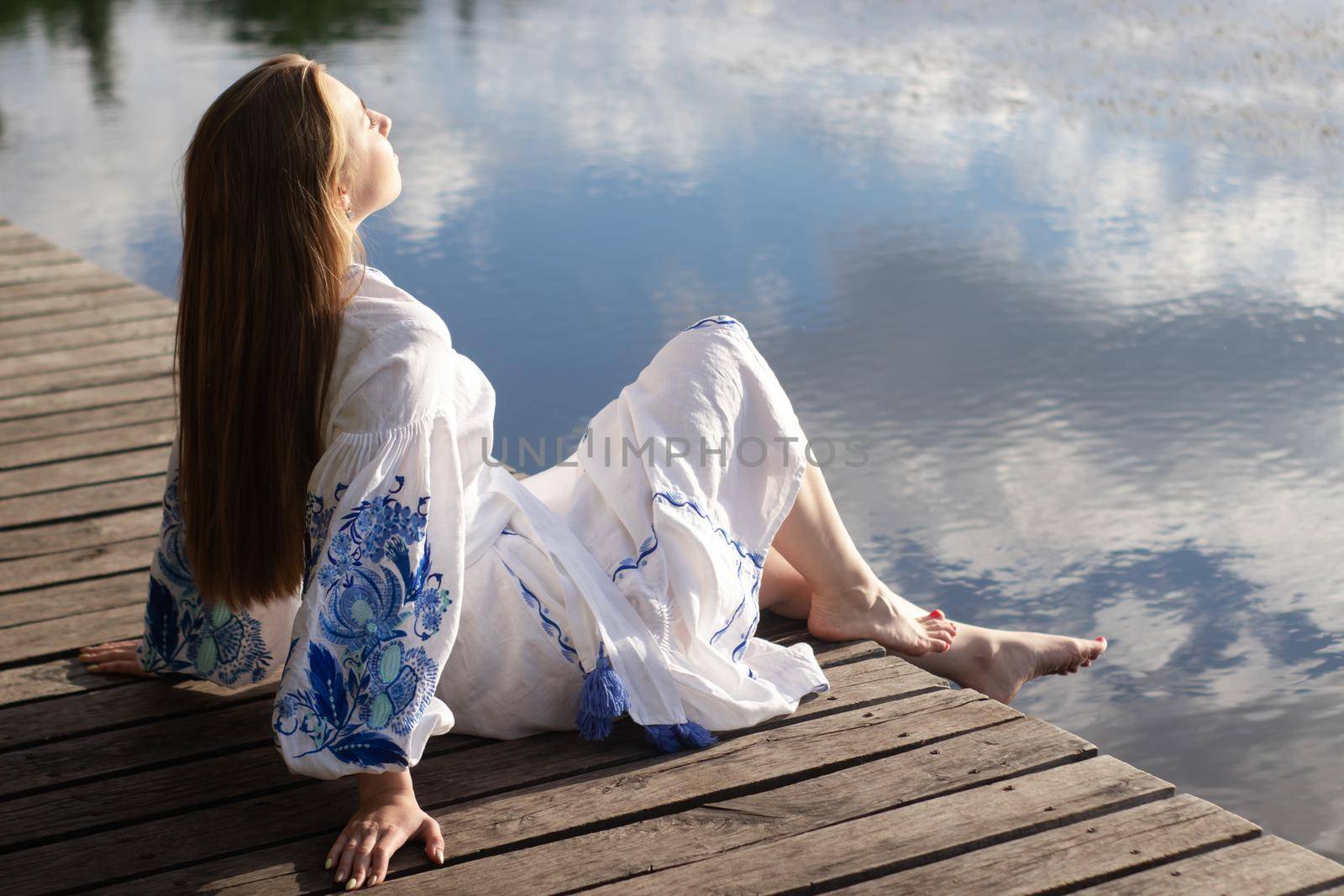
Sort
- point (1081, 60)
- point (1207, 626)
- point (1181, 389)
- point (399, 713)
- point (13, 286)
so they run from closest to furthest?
point (399, 713), point (1207, 626), point (1181, 389), point (13, 286), point (1081, 60)

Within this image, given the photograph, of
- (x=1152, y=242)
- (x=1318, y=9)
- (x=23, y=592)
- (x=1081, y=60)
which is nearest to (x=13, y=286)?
(x=23, y=592)

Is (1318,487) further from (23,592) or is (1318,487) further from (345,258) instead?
(23,592)

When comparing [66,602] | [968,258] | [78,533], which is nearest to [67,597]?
[66,602]

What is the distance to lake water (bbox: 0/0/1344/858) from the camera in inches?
94.7

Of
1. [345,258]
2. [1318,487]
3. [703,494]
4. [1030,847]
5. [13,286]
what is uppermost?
[345,258]

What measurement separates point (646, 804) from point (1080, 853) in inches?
16.9

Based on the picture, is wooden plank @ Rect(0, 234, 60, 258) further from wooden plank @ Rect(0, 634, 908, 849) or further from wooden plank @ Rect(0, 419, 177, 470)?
wooden plank @ Rect(0, 634, 908, 849)

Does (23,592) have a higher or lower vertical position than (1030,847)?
lower

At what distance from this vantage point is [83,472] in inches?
93.8

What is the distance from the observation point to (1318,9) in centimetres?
609

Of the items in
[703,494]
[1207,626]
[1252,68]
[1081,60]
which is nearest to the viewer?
[703,494]

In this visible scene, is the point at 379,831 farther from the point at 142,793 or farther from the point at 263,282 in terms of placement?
the point at 263,282

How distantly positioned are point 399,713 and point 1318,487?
2074 millimetres

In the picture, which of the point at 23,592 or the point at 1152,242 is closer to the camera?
the point at 23,592
